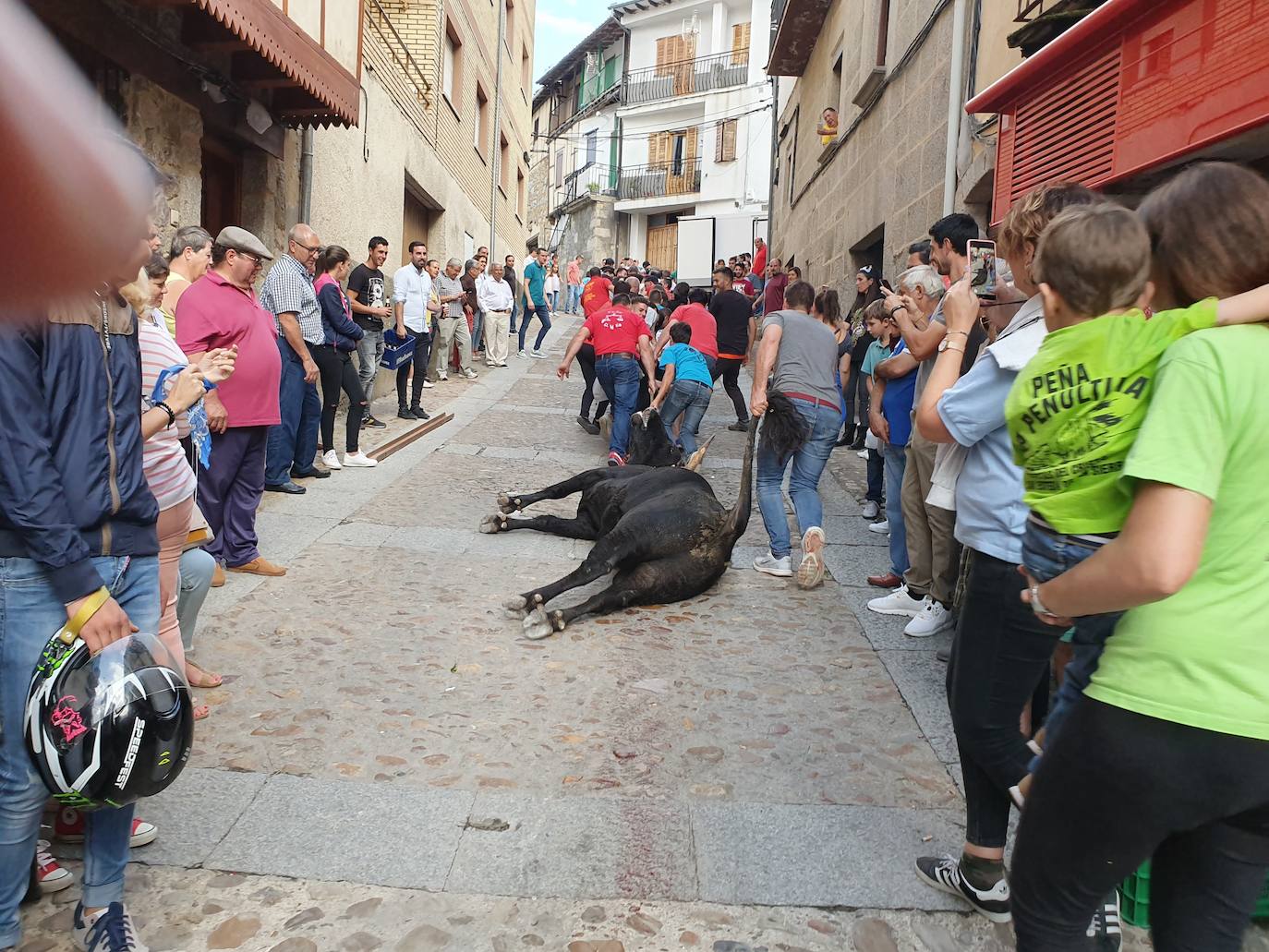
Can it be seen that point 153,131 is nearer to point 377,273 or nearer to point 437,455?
point 377,273

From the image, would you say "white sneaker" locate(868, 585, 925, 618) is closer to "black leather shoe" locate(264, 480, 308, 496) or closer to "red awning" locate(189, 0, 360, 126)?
"black leather shoe" locate(264, 480, 308, 496)

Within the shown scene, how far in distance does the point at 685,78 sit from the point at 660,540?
120ft

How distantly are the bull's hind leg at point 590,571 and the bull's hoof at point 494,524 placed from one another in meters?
1.49

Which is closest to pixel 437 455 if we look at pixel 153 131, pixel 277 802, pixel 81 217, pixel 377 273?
pixel 377 273

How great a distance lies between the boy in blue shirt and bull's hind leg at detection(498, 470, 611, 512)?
1678 mm

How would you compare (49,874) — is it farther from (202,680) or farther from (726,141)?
(726,141)

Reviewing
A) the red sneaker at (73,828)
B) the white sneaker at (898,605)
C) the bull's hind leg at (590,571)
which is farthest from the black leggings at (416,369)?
the red sneaker at (73,828)

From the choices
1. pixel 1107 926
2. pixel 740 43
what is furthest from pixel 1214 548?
pixel 740 43

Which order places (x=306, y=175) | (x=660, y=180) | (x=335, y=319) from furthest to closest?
(x=660, y=180)
(x=306, y=175)
(x=335, y=319)

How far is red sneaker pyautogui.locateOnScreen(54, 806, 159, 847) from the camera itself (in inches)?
111

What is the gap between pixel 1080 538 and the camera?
5.77 ft

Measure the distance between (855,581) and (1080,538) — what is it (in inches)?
168

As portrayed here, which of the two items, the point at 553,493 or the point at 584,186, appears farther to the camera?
the point at 584,186

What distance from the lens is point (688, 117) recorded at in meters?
38.8
